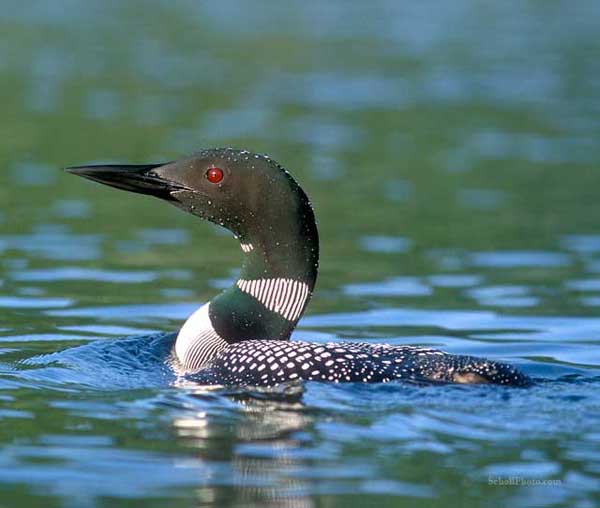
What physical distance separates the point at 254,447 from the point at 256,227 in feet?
5.12

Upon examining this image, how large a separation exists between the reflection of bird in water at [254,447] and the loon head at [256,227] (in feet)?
2.25

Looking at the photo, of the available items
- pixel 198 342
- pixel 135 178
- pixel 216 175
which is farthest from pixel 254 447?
pixel 135 178

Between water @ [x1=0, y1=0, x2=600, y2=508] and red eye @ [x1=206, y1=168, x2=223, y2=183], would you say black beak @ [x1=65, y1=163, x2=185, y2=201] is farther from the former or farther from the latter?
water @ [x1=0, y1=0, x2=600, y2=508]

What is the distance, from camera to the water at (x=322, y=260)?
450cm

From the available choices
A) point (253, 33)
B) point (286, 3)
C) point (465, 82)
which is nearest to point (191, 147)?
point (465, 82)

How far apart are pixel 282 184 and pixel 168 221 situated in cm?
429

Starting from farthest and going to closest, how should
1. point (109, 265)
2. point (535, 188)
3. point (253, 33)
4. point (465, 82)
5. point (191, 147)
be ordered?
point (253, 33)
point (465, 82)
point (191, 147)
point (535, 188)
point (109, 265)

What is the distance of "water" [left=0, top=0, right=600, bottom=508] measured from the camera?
14.8 feet

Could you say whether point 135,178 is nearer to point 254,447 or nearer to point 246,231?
point 246,231

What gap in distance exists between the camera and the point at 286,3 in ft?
81.7

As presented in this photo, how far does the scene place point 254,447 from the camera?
15.4 ft

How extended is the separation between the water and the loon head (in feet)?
1.41

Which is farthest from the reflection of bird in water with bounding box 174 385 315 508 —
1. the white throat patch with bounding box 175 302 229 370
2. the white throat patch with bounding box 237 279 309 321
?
the white throat patch with bounding box 237 279 309 321

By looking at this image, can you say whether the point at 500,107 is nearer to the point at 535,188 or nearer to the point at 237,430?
the point at 535,188
